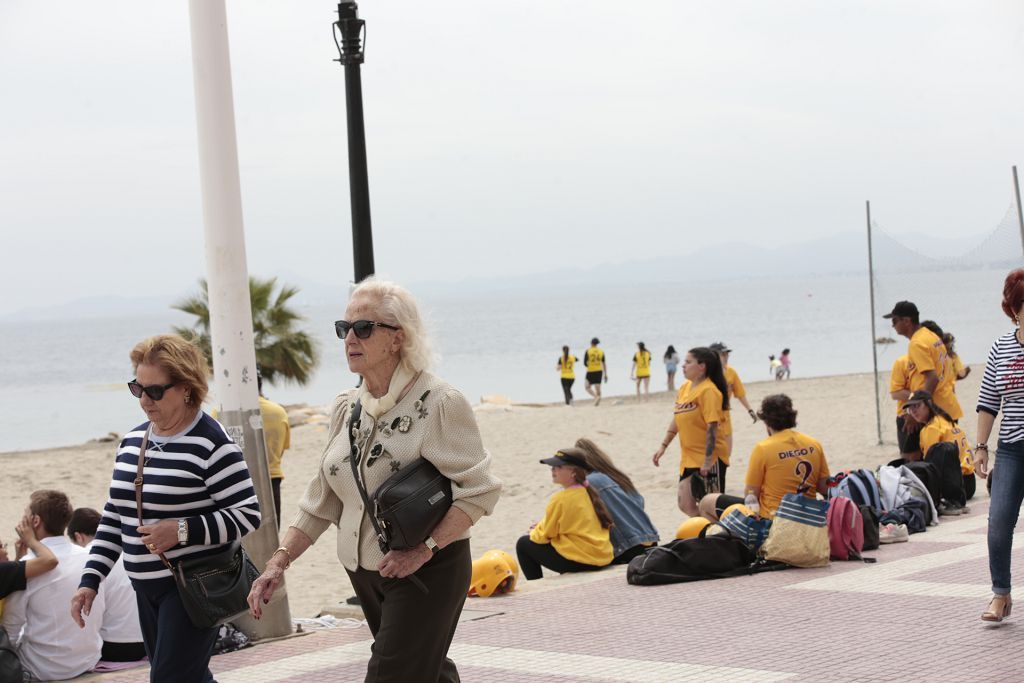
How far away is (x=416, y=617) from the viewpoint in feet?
12.6

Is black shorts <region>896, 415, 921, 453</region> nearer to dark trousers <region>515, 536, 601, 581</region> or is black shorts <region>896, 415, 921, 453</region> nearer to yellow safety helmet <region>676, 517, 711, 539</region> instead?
yellow safety helmet <region>676, 517, 711, 539</region>

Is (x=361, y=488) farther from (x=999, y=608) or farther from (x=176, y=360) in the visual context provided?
(x=999, y=608)

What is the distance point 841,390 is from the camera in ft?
103

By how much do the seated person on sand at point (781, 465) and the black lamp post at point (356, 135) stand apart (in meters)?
3.14

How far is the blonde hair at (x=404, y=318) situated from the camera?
400 cm

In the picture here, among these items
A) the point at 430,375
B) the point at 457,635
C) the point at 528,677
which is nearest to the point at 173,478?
the point at 430,375

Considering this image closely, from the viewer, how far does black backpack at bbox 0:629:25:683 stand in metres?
6.29

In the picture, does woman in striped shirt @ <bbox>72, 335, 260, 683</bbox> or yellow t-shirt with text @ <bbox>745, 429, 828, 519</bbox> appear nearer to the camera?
woman in striped shirt @ <bbox>72, 335, 260, 683</bbox>

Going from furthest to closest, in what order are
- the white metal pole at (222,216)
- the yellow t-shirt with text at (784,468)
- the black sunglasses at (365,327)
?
the yellow t-shirt with text at (784,468), the white metal pole at (222,216), the black sunglasses at (365,327)

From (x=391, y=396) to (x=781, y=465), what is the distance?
5817 mm

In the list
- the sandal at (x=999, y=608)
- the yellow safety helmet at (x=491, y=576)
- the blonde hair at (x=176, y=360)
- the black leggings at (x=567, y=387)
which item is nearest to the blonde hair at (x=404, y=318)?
the blonde hair at (x=176, y=360)

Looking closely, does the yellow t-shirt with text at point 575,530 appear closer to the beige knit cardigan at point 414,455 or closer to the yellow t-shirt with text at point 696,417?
the yellow t-shirt with text at point 696,417

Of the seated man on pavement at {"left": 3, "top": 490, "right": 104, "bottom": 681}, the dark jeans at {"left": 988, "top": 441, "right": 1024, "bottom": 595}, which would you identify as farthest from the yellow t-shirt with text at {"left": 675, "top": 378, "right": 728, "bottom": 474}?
the seated man on pavement at {"left": 3, "top": 490, "right": 104, "bottom": 681}

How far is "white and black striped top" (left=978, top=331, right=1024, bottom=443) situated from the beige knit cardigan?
3459 mm
